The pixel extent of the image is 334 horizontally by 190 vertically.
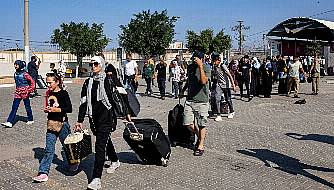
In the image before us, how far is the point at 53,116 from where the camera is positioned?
6160mm

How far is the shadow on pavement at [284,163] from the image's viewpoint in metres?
6.31

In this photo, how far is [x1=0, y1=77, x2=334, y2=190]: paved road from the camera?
19.4ft

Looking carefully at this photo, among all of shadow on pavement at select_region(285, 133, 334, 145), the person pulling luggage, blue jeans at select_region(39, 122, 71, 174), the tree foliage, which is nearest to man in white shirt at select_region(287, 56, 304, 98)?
shadow on pavement at select_region(285, 133, 334, 145)

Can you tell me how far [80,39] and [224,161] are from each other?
130 feet

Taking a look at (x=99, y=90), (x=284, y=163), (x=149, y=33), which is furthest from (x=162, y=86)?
(x=149, y=33)

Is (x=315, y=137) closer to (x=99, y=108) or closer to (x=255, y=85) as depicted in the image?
(x=99, y=108)

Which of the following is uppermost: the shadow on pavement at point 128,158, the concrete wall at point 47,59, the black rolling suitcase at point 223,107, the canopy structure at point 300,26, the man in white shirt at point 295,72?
the canopy structure at point 300,26

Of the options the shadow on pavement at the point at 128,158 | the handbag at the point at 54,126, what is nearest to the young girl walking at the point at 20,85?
the shadow on pavement at the point at 128,158

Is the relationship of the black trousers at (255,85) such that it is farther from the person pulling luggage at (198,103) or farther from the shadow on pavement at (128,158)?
the shadow on pavement at (128,158)

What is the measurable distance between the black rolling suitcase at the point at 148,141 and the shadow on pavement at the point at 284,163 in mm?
1612

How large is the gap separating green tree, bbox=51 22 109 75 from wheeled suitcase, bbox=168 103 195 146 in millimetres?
36867

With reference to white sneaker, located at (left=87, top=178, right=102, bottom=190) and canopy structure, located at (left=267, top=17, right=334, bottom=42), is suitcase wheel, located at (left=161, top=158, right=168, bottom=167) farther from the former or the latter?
canopy structure, located at (left=267, top=17, right=334, bottom=42)

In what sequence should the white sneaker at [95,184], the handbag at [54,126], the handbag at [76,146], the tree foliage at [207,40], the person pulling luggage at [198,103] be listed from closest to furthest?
the white sneaker at [95,184], the handbag at [76,146], the handbag at [54,126], the person pulling luggage at [198,103], the tree foliage at [207,40]

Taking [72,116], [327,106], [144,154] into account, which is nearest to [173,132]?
[144,154]
